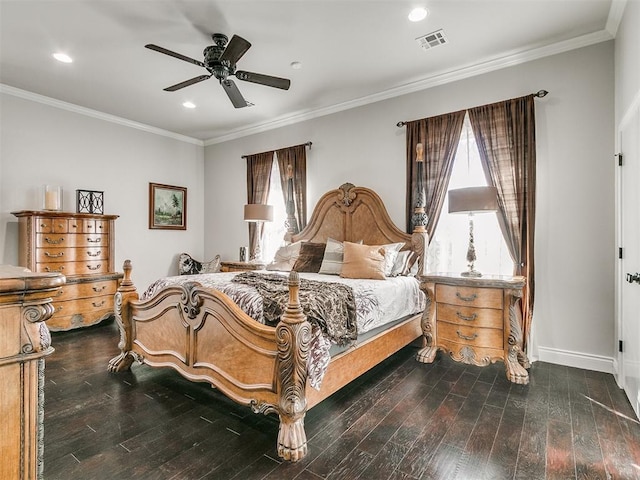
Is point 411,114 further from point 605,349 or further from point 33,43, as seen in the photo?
point 33,43

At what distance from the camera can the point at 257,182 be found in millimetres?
5660

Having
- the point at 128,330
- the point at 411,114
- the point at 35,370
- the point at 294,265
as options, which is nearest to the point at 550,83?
the point at 411,114

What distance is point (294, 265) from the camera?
4.12 metres

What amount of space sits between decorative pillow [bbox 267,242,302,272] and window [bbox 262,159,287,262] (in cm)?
103

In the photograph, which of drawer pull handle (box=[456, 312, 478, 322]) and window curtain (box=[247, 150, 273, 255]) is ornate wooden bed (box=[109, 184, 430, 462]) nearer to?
drawer pull handle (box=[456, 312, 478, 322])

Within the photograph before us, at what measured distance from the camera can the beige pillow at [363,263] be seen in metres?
3.38

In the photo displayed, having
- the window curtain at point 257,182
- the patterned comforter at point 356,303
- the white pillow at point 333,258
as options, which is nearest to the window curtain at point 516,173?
the patterned comforter at point 356,303

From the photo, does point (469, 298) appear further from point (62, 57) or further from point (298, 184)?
point (62, 57)

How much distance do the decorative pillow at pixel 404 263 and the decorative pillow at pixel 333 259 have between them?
1.98 ft

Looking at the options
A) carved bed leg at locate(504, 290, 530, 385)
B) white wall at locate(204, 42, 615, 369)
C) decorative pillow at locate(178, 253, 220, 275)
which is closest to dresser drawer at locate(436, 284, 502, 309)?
carved bed leg at locate(504, 290, 530, 385)

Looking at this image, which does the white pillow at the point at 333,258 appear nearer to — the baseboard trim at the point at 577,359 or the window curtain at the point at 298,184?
the window curtain at the point at 298,184

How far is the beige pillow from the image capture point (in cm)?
338

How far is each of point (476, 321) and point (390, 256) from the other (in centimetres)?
106

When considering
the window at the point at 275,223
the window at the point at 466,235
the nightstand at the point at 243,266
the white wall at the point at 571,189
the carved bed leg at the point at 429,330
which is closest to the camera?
the white wall at the point at 571,189
